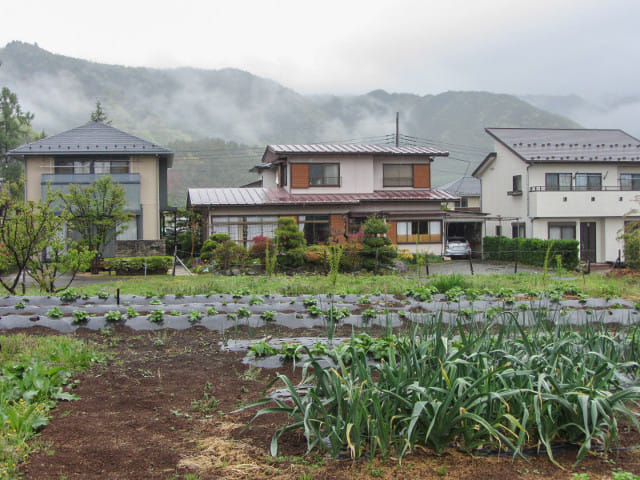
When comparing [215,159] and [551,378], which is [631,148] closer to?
[551,378]

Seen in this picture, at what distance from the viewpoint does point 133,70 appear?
424 ft

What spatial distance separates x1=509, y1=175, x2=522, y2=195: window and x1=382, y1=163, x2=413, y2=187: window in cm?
544

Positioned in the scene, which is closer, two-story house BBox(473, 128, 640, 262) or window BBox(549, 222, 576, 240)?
two-story house BBox(473, 128, 640, 262)

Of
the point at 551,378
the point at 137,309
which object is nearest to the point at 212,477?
the point at 551,378

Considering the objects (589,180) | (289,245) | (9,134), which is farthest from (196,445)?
(9,134)

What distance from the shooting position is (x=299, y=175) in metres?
26.5

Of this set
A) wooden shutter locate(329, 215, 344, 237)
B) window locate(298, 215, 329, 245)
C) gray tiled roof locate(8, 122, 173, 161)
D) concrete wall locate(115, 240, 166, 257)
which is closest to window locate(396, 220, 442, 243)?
wooden shutter locate(329, 215, 344, 237)

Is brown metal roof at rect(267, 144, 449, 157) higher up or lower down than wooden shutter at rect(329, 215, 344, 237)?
higher up

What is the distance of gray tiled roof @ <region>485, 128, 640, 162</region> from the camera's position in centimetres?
2780

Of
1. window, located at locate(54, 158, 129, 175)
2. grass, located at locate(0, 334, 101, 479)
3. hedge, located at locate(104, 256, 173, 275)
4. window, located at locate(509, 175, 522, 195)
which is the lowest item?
grass, located at locate(0, 334, 101, 479)

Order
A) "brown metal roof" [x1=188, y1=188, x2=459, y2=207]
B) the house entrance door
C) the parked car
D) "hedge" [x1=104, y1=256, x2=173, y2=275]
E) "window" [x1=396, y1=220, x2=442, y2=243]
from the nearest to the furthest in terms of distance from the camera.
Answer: "hedge" [x1=104, y1=256, x2=173, y2=275], "brown metal roof" [x1=188, y1=188, x2=459, y2=207], "window" [x1=396, y1=220, x2=442, y2=243], the parked car, the house entrance door

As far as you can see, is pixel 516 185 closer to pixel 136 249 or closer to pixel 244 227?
pixel 244 227

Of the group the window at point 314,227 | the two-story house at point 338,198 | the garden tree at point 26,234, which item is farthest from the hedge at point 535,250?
the garden tree at point 26,234

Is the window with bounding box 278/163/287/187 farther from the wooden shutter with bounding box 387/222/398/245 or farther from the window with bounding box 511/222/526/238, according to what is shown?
the window with bounding box 511/222/526/238
